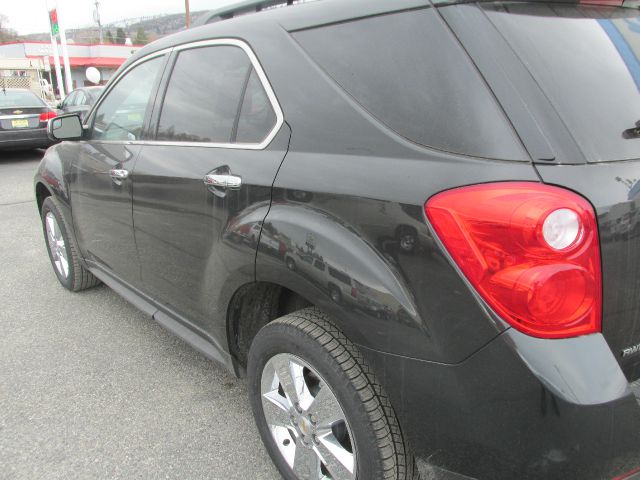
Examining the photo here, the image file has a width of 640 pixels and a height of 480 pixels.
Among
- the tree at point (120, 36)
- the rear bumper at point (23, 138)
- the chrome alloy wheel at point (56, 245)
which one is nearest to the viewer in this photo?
the chrome alloy wheel at point (56, 245)

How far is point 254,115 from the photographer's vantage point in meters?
2.03

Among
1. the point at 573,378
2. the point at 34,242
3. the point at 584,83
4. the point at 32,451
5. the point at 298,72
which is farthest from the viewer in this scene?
the point at 34,242

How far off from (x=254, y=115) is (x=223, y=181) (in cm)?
29

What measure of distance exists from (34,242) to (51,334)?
2528mm

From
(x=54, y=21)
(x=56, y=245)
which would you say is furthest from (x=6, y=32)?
(x=56, y=245)

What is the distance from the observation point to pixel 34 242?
5.53 meters

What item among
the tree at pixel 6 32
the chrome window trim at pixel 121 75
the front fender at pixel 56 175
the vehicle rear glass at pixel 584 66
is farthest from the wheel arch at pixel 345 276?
the tree at pixel 6 32

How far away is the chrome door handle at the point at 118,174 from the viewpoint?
270 centimetres

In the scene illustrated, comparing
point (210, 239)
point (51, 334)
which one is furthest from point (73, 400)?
point (210, 239)

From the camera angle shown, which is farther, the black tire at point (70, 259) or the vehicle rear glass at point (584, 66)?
the black tire at point (70, 259)

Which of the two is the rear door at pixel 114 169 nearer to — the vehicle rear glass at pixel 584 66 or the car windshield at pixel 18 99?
the vehicle rear glass at pixel 584 66

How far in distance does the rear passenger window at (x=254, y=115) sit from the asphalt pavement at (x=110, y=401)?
1.38 m

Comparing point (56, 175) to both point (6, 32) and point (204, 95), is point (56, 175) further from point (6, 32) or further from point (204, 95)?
point (6, 32)

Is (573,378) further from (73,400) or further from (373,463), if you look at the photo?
(73,400)
